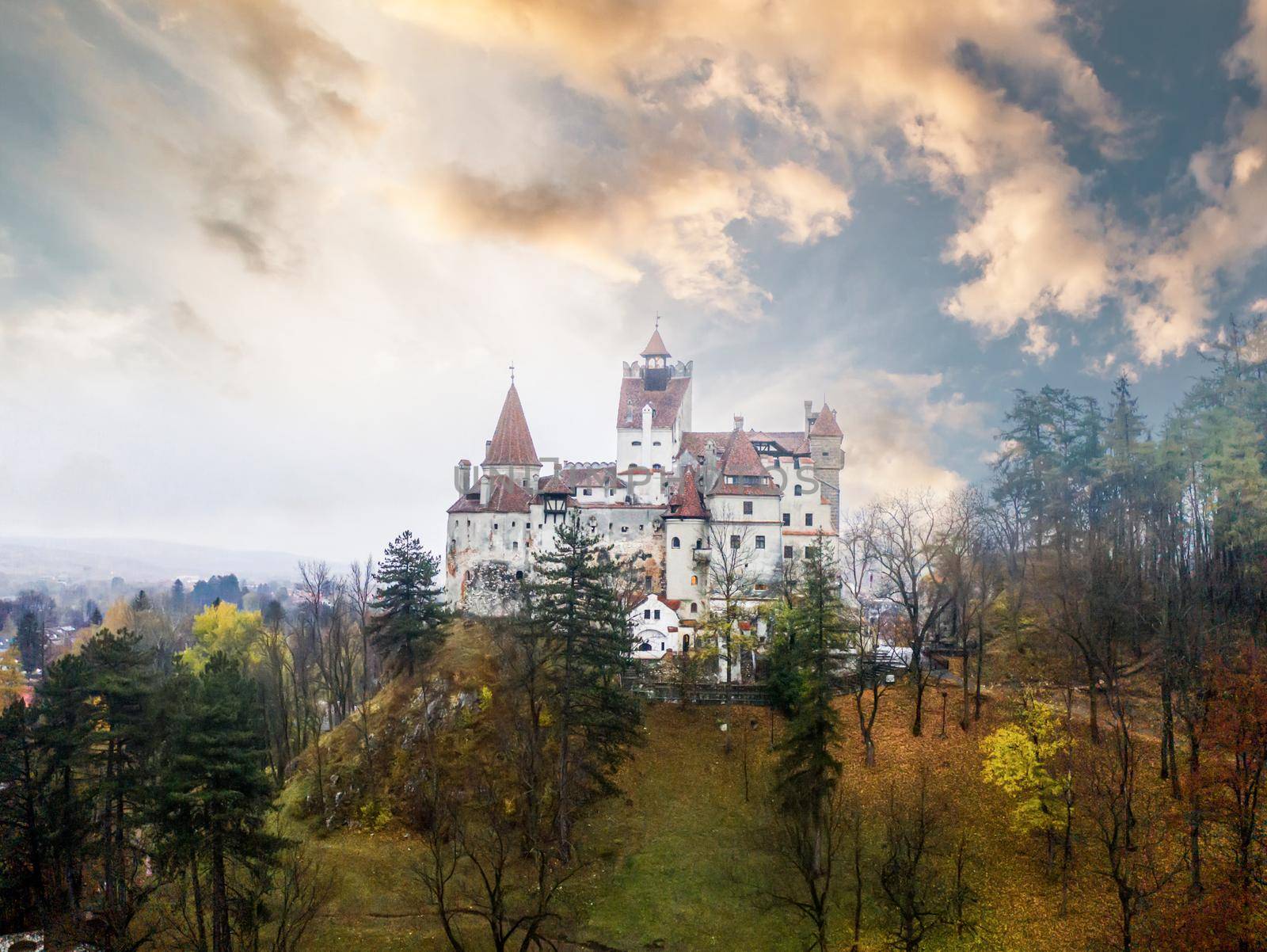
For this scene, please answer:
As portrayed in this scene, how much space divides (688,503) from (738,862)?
2826 centimetres

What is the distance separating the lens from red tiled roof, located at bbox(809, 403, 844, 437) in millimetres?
63188

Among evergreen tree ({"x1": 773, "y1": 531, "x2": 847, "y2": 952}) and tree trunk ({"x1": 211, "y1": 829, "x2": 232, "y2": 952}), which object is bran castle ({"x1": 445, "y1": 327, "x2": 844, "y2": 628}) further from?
tree trunk ({"x1": 211, "y1": 829, "x2": 232, "y2": 952})

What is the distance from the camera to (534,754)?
31297 millimetres

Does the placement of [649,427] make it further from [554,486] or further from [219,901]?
[219,901]

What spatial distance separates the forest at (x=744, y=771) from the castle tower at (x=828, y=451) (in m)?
11.0

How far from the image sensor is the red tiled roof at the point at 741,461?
57.5 meters

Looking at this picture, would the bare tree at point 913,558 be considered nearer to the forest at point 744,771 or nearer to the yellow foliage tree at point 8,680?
the forest at point 744,771

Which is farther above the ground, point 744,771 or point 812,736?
point 812,736

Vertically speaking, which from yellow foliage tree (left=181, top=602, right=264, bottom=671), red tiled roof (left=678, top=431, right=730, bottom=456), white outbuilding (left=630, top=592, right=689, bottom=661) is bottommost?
yellow foliage tree (left=181, top=602, right=264, bottom=671)

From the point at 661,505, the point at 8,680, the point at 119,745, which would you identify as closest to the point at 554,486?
the point at 661,505

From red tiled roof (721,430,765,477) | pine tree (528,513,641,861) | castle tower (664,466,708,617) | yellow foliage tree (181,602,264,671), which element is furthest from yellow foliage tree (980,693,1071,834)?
yellow foliage tree (181,602,264,671)

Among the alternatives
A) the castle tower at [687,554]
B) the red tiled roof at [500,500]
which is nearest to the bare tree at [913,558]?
the castle tower at [687,554]

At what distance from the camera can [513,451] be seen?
61.7m

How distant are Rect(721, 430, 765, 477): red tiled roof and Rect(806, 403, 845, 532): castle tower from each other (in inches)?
244
